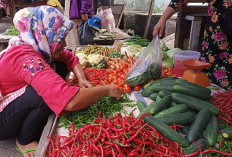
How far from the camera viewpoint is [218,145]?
164 cm

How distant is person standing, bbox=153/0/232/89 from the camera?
2689mm

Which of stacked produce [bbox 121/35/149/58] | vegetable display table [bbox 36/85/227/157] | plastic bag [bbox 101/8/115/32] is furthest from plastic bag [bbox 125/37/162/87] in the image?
plastic bag [bbox 101/8/115/32]

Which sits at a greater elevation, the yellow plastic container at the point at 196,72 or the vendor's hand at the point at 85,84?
the yellow plastic container at the point at 196,72

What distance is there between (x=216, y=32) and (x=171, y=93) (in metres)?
1.34

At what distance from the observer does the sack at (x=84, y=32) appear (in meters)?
5.63

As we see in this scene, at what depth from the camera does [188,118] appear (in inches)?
68.7

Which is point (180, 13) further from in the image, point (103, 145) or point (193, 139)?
point (103, 145)

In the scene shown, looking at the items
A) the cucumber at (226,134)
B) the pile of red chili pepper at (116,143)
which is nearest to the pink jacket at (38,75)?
the pile of red chili pepper at (116,143)

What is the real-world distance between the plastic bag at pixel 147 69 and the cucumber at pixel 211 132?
43.4 inches

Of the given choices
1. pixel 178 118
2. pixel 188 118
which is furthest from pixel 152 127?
pixel 188 118

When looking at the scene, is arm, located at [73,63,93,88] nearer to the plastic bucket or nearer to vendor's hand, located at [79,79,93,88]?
vendor's hand, located at [79,79,93,88]

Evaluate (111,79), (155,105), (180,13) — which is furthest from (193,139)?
(180,13)

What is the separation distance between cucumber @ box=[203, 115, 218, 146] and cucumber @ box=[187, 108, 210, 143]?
0.11ft

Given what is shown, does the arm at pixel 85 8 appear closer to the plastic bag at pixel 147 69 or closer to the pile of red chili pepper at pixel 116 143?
the plastic bag at pixel 147 69
